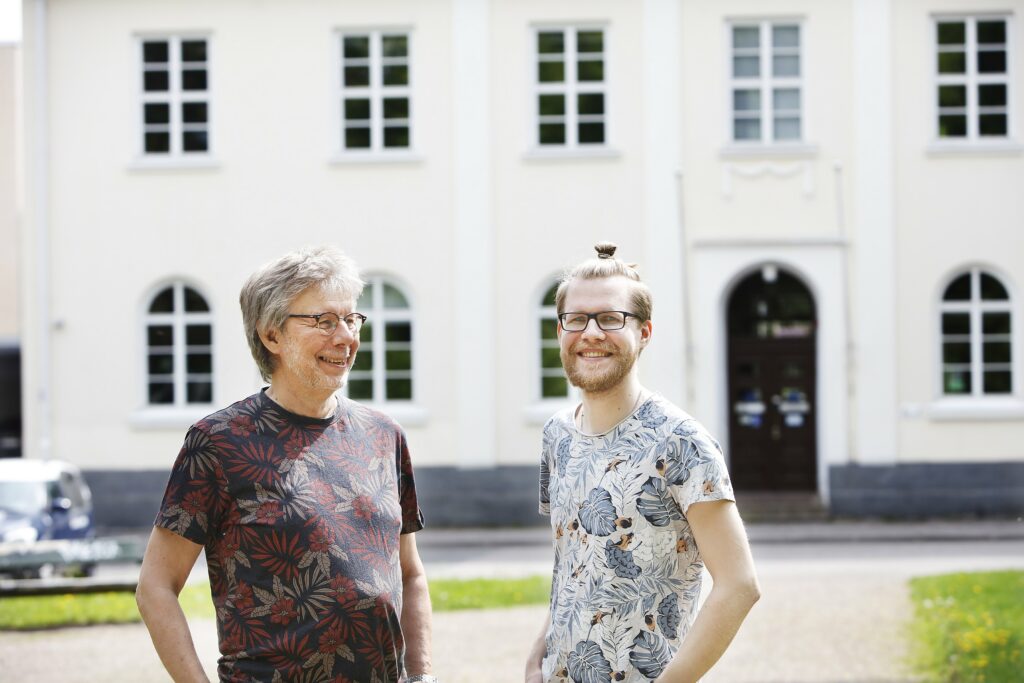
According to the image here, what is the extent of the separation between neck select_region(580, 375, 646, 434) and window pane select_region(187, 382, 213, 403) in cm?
1758

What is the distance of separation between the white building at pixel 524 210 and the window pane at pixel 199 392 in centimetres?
3

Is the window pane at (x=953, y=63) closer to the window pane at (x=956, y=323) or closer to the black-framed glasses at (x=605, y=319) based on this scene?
the window pane at (x=956, y=323)

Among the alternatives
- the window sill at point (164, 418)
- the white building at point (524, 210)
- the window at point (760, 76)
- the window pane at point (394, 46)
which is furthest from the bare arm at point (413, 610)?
the window pane at point (394, 46)

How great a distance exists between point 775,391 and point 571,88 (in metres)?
5.64

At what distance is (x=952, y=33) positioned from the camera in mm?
20031

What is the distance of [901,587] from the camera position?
12.2 m

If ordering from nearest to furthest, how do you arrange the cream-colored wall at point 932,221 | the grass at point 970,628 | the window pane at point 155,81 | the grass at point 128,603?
the grass at point 970,628 < the grass at point 128,603 < the cream-colored wall at point 932,221 < the window pane at point 155,81

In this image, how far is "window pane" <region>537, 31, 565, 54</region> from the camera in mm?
20234

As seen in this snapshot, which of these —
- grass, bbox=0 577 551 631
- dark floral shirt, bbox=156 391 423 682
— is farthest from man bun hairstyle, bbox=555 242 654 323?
grass, bbox=0 577 551 631

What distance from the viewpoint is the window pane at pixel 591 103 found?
20156mm

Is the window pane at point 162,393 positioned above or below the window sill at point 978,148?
below

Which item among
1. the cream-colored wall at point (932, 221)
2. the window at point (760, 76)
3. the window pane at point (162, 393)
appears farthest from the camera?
the window pane at point (162, 393)

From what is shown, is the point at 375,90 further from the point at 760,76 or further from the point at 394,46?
the point at 760,76

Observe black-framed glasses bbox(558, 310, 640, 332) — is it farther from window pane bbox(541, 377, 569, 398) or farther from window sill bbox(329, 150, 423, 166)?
window sill bbox(329, 150, 423, 166)
